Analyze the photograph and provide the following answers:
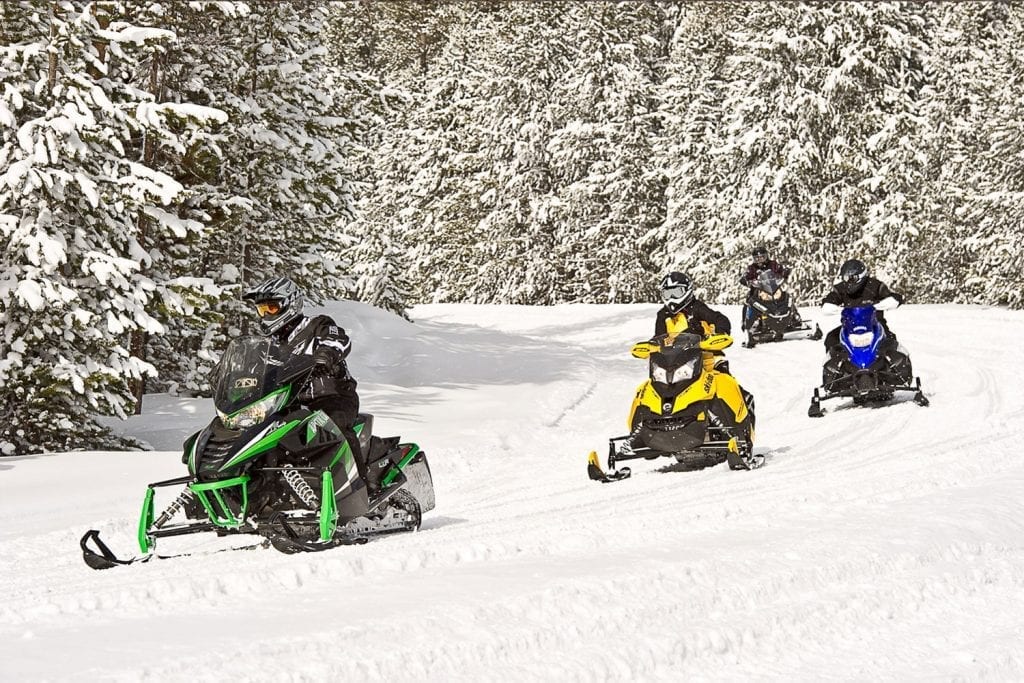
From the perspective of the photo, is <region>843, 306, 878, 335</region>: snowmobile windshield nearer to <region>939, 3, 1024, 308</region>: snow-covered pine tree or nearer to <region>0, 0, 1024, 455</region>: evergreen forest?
<region>0, 0, 1024, 455</region>: evergreen forest

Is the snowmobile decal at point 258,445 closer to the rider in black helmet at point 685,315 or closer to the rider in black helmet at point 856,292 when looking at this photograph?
the rider in black helmet at point 685,315

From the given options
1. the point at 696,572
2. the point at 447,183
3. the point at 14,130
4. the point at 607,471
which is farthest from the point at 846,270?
the point at 447,183

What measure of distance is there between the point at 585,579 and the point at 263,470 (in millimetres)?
2075

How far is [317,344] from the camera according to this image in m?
6.80

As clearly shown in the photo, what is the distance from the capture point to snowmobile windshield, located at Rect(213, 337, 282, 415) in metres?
6.27

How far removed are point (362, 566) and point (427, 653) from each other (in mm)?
1368

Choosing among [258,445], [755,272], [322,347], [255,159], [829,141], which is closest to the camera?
[258,445]

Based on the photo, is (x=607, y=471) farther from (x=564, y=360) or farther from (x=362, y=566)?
(x=564, y=360)

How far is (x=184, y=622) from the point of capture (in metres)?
4.83

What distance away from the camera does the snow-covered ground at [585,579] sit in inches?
179

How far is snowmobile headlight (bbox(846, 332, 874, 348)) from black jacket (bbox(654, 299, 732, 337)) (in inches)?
125

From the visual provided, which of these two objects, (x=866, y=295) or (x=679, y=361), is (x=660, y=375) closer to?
(x=679, y=361)

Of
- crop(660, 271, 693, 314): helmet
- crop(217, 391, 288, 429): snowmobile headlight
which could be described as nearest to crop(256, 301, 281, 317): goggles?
crop(217, 391, 288, 429): snowmobile headlight

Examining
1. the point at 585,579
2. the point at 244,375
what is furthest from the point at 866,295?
the point at 244,375
